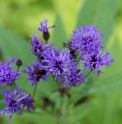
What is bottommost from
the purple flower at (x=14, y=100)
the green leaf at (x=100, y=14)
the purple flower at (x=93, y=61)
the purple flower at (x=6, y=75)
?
the purple flower at (x=14, y=100)

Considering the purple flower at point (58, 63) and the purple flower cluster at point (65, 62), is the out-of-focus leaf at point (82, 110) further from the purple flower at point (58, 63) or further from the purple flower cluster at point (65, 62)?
the purple flower at point (58, 63)

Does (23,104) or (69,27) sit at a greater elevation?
(69,27)

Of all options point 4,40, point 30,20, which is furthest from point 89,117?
point 30,20

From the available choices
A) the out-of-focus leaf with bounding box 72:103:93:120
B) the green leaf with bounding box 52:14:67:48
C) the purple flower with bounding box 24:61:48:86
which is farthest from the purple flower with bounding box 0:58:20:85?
the out-of-focus leaf with bounding box 72:103:93:120

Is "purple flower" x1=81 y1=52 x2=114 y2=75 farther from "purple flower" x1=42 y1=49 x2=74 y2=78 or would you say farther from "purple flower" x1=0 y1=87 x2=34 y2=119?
"purple flower" x1=0 y1=87 x2=34 y2=119

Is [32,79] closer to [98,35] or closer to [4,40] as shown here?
[98,35]

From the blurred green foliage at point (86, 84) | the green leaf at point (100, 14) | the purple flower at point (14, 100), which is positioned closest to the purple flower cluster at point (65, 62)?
the purple flower at point (14, 100)
